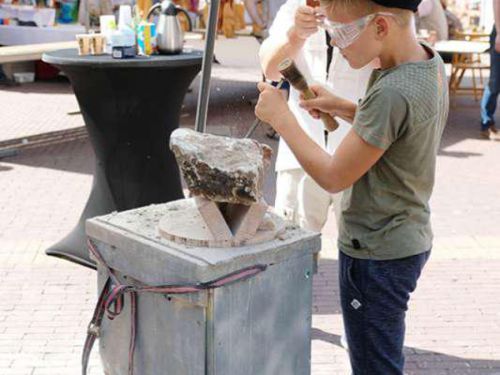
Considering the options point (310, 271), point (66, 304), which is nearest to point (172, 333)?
point (310, 271)

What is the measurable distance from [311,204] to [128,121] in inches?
56.6

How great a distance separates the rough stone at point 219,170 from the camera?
6.83ft

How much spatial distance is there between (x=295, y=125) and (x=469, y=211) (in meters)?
3.91

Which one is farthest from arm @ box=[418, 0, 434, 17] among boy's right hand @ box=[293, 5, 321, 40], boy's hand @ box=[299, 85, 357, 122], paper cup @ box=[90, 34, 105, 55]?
boy's hand @ box=[299, 85, 357, 122]

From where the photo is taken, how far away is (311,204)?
3141 millimetres

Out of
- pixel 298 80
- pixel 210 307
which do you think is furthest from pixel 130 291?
pixel 298 80

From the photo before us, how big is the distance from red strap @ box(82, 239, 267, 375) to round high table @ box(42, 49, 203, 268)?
6.19 feet

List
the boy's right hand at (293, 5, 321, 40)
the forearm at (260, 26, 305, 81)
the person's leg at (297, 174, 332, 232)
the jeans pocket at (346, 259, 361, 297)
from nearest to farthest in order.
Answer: the jeans pocket at (346, 259, 361, 297) → the boy's right hand at (293, 5, 321, 40) → the forearm at (260, 26, 305, 81) → the person's leg at (297, 174, 332, 232)

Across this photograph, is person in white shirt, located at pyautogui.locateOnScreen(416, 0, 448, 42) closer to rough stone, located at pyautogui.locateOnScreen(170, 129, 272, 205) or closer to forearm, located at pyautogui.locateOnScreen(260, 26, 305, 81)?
forearm, located at pyautogui.locateOnScreen(260, 26, 305, 81)

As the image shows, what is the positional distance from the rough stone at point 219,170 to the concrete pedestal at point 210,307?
152mm

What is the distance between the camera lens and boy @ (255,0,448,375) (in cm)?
196

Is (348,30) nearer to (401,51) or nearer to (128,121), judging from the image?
(401,51)

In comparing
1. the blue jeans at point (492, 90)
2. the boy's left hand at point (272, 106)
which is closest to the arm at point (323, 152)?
the boy's left hand at point (272, 106)

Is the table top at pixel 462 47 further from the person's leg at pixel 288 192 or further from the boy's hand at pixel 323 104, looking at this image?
the boy's hand at pixel 323 104
